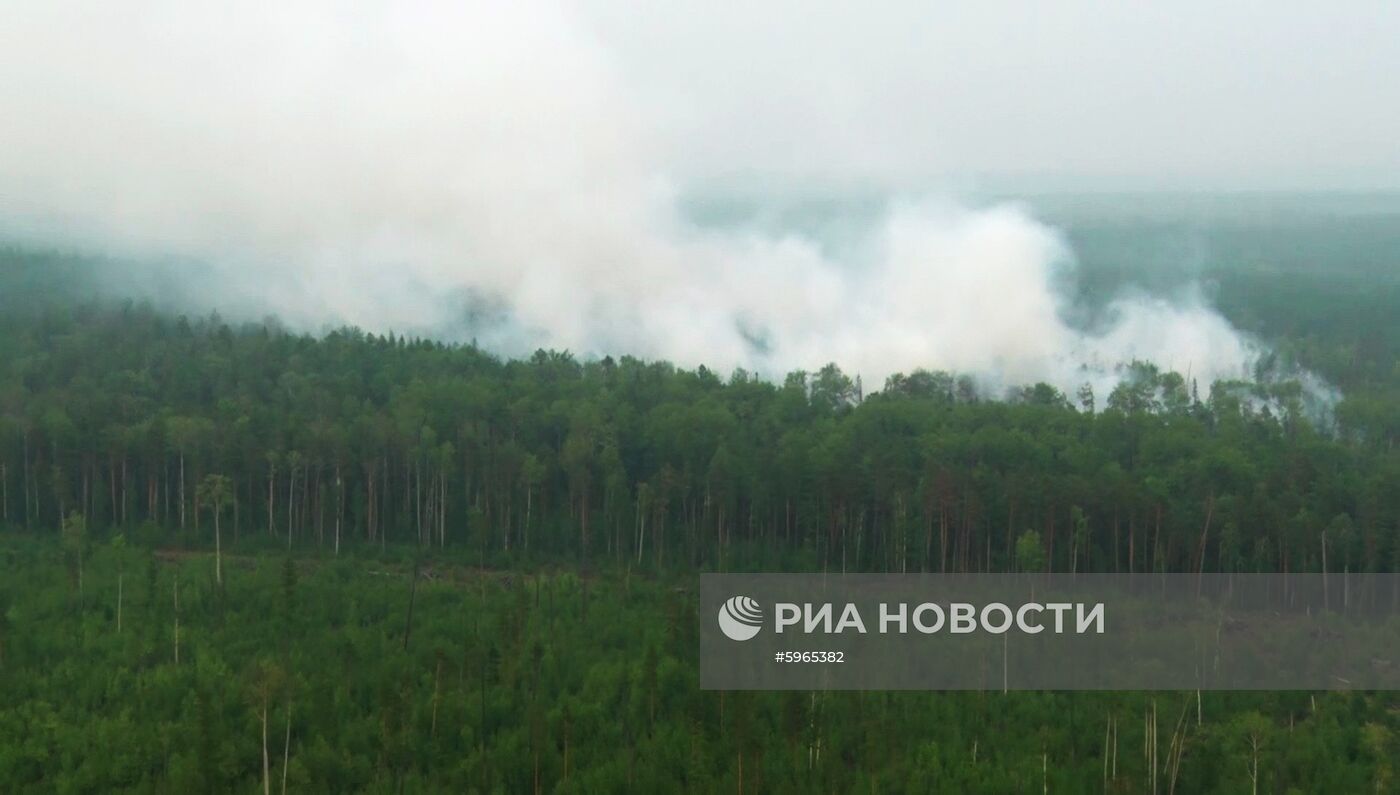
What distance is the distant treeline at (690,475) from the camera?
153ft

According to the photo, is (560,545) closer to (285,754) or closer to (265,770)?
(285,754)

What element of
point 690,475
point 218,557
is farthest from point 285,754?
point 690,475

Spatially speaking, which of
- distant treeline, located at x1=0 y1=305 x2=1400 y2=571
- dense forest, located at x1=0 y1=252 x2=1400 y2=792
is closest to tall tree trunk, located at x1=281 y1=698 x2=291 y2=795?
dense forest, located at x1=0 y1=252 x2=1400 y2=792

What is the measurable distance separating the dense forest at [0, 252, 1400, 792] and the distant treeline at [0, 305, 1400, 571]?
172 mm

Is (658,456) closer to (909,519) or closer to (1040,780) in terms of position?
(909,519)

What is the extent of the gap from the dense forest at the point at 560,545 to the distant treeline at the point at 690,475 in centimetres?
17

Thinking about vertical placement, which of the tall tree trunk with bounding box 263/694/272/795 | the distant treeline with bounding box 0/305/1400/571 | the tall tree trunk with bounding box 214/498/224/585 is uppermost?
the distant treeline with bounding box 0/305/1400/571

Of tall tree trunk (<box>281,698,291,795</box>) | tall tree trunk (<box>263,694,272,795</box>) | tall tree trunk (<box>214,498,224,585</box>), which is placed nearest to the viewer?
tall tree trunk (<box>263,694,272,795</box>)

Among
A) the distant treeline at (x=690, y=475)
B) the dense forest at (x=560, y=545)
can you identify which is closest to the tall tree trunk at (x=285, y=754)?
the dense forest at (x=560, y=545)

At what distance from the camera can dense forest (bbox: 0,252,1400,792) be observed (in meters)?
29.5

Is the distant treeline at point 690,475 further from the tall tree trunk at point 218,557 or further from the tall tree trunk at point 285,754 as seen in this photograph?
the tall tree trunk at point 285,754

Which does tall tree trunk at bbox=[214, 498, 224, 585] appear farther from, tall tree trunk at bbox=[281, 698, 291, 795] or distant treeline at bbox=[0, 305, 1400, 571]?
tall tree trunk at bbox=[281, 698, 291, 795]

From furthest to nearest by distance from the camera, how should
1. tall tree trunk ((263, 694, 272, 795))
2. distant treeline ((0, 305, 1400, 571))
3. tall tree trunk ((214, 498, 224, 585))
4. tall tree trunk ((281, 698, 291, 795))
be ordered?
distant treeline ((0, 305, 1400, 571)) < tall tree trunk ((214, 498, 224, 585)) < tall tree trunk ((281, 698, 291, 795)) < tall tree trunk ((263, 694, 272, 795))

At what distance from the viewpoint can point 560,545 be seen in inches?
1964
